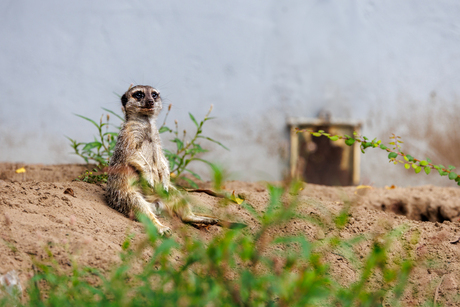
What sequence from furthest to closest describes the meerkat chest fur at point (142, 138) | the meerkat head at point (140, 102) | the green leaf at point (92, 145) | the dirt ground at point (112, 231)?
the green leaf at point (92, 145) → the meerkat head at point (140, 102) → the meerkat chest fur at point (142, 138) → the dirt ground at point (112, 231)

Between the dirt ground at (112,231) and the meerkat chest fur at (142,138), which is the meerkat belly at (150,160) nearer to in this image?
the meerkat chest fur at (142,138)

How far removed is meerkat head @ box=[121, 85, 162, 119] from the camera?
250 cm

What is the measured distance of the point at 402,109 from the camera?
4.56 metres

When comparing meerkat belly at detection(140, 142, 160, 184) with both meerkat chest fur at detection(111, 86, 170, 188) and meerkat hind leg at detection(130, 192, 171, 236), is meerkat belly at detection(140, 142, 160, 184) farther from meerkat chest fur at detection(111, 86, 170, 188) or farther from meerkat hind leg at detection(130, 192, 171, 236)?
meerkat hind leg at detection(130, 192, 171, 236)

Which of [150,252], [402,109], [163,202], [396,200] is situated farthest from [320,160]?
[150,252]

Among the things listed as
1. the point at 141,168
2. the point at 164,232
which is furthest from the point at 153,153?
the point at 164,232

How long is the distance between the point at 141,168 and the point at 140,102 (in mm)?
442

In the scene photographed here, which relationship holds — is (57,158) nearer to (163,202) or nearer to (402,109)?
(163,202)

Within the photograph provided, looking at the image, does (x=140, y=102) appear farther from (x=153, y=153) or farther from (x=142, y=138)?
(x=153, y=153)

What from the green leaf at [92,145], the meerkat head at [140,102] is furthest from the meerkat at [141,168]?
the green leaf at [92,145]

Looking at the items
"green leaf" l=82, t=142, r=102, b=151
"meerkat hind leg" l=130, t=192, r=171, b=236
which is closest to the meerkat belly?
"meerkat hind leg" l=130, t=192, r=171, b=236

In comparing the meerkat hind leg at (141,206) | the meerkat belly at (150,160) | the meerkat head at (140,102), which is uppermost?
the meerkat head at (140,102)

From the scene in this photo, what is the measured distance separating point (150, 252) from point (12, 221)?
22.6 inches

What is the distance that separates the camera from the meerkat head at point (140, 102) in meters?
2.50
